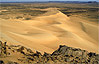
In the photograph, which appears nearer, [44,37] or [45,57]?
[45,57]

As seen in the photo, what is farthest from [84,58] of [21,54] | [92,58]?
[21,54]

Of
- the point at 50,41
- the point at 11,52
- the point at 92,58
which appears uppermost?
the point at 11,52

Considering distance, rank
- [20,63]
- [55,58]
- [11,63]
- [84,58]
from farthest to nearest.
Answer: [84,58] → [55,58] → [20,63] → [11,63]

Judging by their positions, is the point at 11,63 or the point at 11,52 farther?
the point at 11,52

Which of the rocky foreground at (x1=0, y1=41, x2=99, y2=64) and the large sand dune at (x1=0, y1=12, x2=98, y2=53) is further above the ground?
the rocky foreground at (x1=0, y1=41, x2=99, y2=64)

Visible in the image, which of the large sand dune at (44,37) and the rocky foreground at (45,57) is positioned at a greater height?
the rocky foreground at (45,57)

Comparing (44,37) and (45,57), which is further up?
(45,57)

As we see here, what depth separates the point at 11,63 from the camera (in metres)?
3.78

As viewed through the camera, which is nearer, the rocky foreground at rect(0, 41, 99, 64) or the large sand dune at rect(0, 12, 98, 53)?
the rocky foreground at rect(0, 41, 99, 64)

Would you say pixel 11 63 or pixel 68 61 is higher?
pixel 11 63

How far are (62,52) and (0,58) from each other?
103 inches

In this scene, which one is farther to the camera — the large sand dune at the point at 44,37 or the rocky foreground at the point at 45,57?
the large sand dune at the point at 44,37

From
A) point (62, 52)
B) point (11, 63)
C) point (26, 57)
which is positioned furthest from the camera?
point (62, 52)

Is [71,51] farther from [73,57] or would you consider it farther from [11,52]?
[11,52]
